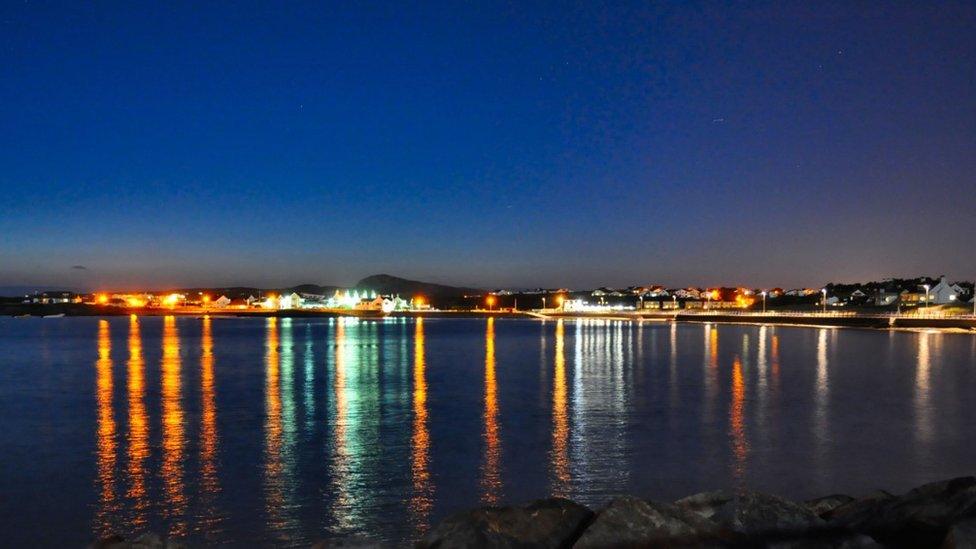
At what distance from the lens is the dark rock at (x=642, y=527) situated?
5.89 metres

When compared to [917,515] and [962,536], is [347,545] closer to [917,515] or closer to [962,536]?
[962,536]

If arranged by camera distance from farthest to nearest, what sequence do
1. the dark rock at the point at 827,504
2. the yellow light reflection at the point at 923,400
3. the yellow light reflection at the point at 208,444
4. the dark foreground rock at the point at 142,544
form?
1. the yellow light reflection at the point at 923,400
2. the yellow light reflection at the point at 208,444
3. the dark rock at the point at 827,504
4. the dark foreground rock at the point at 142,544

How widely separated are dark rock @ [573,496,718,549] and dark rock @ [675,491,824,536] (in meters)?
0.34

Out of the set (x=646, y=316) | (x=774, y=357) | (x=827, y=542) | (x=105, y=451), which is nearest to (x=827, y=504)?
(x=827, y=542)

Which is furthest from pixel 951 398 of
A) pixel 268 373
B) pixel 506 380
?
pixel 268 373

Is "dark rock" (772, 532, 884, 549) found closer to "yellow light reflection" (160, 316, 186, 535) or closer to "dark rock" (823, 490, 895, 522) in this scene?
"dark rock" (823, 490, 895, 522)

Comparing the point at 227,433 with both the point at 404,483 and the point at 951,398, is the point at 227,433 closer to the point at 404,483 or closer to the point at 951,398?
the point at 404,483

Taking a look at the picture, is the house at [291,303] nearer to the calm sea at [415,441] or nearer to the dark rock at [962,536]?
the calm sea at [415,441]

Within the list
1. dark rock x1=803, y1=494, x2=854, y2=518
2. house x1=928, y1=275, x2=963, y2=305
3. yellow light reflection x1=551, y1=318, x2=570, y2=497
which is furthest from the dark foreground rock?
house x1=928, y1=275, x2=963, y2=305

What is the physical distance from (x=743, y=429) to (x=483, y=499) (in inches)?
304

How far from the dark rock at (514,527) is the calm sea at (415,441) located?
2.49 metres

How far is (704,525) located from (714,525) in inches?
3.3

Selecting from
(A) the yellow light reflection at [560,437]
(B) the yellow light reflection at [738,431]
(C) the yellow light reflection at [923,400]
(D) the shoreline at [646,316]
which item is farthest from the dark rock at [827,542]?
(D) the shoreline at [646,316]

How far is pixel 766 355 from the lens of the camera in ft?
128
